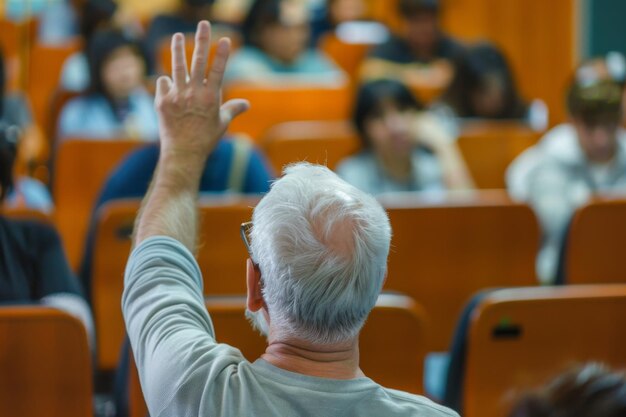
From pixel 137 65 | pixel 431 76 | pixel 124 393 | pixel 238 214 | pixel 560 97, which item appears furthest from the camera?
pixel 560 97

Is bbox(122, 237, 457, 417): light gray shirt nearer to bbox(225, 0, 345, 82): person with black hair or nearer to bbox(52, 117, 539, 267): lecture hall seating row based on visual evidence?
bbox(52, 117, 539, 267): lecture hall seating row

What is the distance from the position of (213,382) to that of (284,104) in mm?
3921

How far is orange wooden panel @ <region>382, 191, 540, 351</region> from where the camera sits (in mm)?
3131

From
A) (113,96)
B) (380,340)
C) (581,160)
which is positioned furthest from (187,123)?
(113,96)

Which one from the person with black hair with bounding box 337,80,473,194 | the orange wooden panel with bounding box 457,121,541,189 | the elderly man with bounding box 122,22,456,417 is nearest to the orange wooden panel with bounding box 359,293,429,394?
the elderly man with bounding box 122,22,456,417

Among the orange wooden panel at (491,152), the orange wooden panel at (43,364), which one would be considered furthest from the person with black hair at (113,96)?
the orange wooden panel at (43,364)

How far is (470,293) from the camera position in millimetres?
3197

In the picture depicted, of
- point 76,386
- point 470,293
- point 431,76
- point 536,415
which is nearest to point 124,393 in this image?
point 76,386

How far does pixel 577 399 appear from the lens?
0.97 m

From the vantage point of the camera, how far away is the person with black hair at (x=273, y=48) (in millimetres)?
6035

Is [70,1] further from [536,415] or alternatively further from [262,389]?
[536,415]

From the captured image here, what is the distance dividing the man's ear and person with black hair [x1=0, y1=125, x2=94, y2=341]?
971 mm

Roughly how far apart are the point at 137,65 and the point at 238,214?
2.33 m

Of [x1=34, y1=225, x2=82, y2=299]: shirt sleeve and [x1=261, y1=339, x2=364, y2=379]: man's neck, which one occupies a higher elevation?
[x1=261, y1=339, x2=364, y2=379]: man's neck
